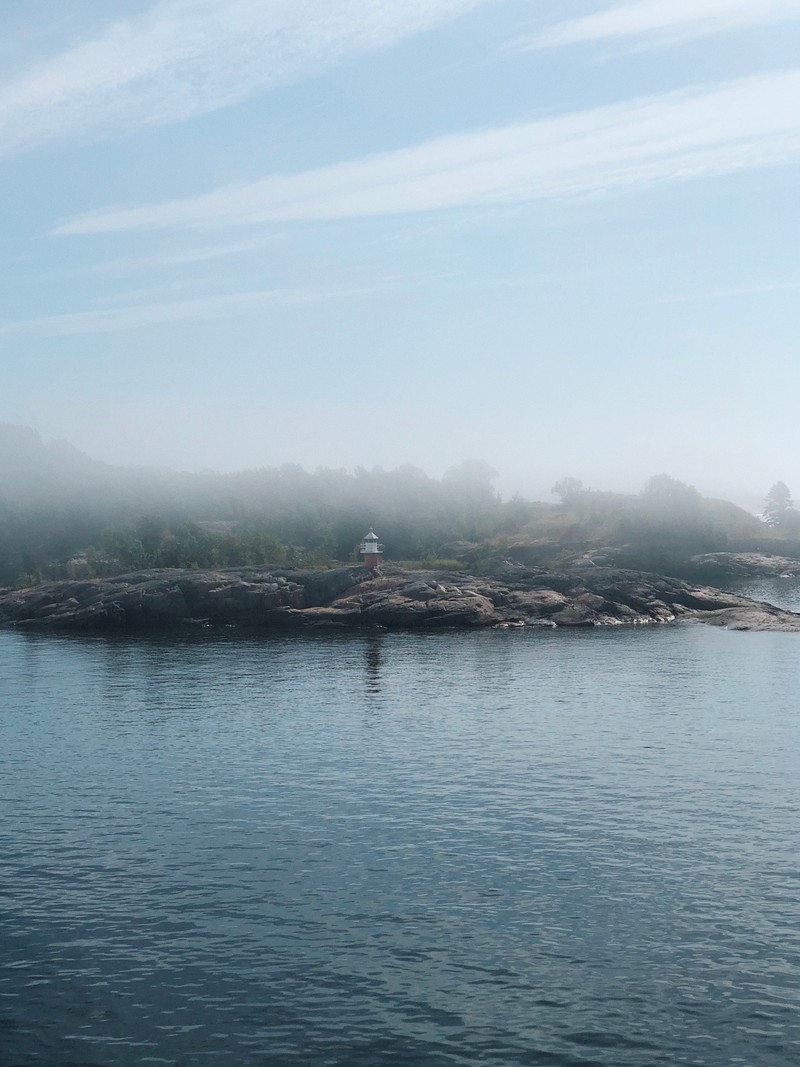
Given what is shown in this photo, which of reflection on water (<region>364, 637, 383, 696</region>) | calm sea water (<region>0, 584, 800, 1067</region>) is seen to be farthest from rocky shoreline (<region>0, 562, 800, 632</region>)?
calm sea water (<region>0, 584, 800, 1067</region>)

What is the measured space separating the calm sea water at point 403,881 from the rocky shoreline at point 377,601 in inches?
2171

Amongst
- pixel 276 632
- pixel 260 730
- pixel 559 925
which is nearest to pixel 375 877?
pixel 559 925

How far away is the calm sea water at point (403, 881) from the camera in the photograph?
2944cm

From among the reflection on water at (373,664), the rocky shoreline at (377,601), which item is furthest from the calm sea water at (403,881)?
the rocky shoreline at (377,601)

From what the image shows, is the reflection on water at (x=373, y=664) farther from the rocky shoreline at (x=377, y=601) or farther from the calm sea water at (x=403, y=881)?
the rocky shoreline at (x=377, y=601)

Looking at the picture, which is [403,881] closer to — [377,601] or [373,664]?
[373,664]

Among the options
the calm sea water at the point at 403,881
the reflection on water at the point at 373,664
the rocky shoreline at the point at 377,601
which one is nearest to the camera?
the calm sea water at the point at 403,881

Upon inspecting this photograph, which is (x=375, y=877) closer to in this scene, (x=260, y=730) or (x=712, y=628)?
(x=260, y=730)

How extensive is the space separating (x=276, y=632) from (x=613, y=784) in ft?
273

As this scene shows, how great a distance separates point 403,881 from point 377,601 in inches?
3902

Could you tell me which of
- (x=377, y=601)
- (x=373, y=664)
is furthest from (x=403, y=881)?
(x=377, y=601)

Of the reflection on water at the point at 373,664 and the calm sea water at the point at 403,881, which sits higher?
the reflection on water at the point at 373,664

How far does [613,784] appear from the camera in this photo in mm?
54281

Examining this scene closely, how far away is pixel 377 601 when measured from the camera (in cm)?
13950
